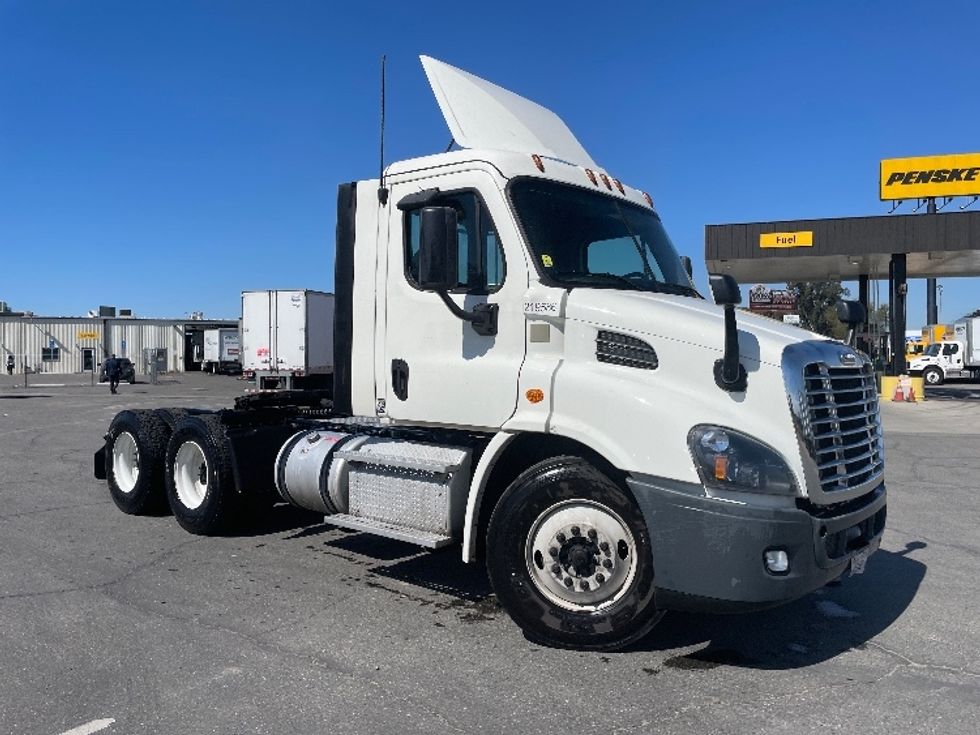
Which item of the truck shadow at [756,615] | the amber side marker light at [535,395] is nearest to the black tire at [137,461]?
the truck shadow at [756,615]

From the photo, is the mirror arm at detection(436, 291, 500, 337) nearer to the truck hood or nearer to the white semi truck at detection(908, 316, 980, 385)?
the truck hood

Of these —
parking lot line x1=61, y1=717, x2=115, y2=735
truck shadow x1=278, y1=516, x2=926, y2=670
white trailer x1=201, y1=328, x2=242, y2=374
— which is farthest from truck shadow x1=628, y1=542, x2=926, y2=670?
white trailer x1=201, y1=328, x2=242, y2=374

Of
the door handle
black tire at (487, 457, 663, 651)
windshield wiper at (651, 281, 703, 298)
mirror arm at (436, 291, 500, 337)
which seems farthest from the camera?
the door handle

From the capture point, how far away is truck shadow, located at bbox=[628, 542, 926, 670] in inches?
174

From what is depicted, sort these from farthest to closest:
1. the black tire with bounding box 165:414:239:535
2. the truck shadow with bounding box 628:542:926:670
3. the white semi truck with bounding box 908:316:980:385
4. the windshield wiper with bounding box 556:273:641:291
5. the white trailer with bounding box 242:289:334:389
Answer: the white semi truck with bounding box 908:316:980:385
the white trailer with bounding box 242:289:334:389
the black tire with bounding box 165:414:239:535
the windshield wiper with bounding box 556:273:641:291
the truck shadow with bounding box 628:542:926:670

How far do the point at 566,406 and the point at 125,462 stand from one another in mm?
5707

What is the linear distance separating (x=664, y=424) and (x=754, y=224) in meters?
23.6

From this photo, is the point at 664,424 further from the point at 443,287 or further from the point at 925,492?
the point at 925,492

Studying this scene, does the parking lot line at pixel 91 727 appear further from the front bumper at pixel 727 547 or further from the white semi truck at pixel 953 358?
the white semi truck at pixel 953 358

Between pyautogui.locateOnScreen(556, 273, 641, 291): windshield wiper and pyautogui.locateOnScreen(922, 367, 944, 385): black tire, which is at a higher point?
pyautogui.locateOnScreen(556, 273, 641, 291): windshield wiper

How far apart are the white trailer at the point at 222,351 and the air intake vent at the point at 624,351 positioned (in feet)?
161

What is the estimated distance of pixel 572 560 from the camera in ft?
14.7

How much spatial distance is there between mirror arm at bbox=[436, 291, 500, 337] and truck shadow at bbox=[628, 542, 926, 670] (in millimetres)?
2036

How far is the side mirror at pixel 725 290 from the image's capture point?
3.92 metres
